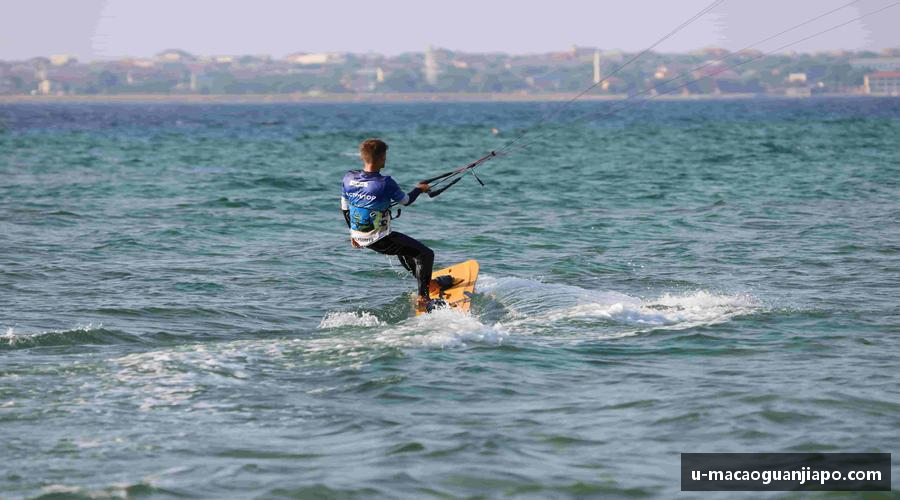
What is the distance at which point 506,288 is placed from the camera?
1266cm

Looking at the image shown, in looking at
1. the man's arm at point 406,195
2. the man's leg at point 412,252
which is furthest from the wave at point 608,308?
the man's arm at point 406,195

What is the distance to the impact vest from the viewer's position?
34.9 ft

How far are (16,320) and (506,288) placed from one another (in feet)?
16.9

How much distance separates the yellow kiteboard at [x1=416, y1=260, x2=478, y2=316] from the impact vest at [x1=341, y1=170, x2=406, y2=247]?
3.48 feet

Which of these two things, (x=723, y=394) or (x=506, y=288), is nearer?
(x=723, y=394)

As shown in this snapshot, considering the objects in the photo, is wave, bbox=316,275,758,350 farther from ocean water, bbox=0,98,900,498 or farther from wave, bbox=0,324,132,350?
wave, bbox=0,324,132,350

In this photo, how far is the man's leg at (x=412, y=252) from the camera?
11164mm

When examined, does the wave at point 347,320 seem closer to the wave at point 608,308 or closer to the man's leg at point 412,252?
the man's leg at point 412,252

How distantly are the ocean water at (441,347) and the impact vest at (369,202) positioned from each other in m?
0.90

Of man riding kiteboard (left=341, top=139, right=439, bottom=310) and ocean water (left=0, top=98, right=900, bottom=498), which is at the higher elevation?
man riding kiteboard (left=341, top=139, right=439, bottom=310)

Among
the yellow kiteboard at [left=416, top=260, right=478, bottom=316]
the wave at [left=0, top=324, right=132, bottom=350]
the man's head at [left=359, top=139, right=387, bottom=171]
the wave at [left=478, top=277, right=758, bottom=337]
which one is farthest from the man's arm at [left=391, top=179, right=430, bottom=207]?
the wave at [left=0, top=324, right=132, bottom=350]

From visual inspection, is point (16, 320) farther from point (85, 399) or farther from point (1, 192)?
point (1, 192)

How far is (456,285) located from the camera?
39.8 ft

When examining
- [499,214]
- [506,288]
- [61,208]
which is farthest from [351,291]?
[61,208]
